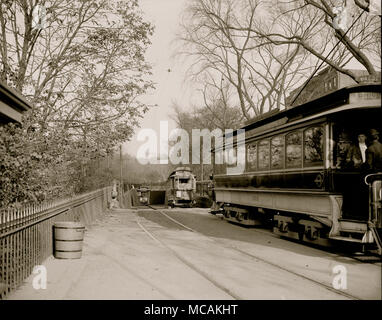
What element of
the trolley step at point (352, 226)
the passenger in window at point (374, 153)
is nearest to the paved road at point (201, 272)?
the trolley step at point (352, 226)

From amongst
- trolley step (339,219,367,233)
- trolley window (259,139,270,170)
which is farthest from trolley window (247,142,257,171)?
trolley step (339,219,367,233)

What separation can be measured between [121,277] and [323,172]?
5.86 meters

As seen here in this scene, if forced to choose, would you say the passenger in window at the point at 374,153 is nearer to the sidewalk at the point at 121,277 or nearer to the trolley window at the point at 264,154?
the sidewalk at the point at 121,277

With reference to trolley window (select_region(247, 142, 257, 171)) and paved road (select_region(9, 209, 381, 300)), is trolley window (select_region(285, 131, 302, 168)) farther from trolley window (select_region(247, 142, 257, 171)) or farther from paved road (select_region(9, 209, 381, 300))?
trolley window (select_region(247, 142, 257, 171))

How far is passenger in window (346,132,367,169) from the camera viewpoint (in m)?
12.9

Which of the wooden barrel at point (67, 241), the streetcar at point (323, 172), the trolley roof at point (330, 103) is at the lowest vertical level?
the wooden barrel at point (67, 241)

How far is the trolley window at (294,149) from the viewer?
14727 millimetres

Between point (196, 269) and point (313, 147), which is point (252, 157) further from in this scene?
point (196, 269)

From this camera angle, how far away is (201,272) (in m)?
10.1

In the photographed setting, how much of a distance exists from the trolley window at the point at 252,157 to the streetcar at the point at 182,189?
902 inches

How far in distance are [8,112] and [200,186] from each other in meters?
41.6

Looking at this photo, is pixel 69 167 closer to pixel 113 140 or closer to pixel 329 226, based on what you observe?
pixel 113 140

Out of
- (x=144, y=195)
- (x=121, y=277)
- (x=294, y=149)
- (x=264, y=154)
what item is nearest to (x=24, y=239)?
(x=121, y=277)

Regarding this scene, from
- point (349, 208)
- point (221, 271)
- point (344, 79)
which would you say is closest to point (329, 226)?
point (349, 208)
